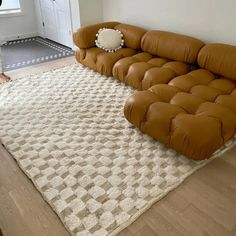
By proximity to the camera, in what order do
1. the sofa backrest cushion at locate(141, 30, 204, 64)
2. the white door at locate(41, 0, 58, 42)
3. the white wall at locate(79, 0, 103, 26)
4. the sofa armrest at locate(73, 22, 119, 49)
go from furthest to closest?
1. the white door at locate(41, 0, 58, 42)
2. the white wall at locate(79, 0, 103, 26)
3. the sofa armrest at locate(73, 22, 119, 49)
4. the sofa backrest cushion at locate(141, 30, 204, 64)

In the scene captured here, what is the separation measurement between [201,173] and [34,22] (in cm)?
464

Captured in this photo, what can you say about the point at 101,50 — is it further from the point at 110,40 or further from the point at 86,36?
the point at 86,36

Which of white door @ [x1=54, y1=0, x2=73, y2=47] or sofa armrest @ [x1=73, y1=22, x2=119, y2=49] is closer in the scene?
sofa armrest @ [x1=73, y1=22, x2=119, y2=49]

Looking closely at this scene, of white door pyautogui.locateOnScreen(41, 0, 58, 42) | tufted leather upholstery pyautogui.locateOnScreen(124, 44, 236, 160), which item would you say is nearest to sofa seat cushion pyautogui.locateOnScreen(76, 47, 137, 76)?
tufted leather upholstery pyautogui.locateOnScreen(124, 44, 236, 160)

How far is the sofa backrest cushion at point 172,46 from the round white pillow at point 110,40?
13.3 inches

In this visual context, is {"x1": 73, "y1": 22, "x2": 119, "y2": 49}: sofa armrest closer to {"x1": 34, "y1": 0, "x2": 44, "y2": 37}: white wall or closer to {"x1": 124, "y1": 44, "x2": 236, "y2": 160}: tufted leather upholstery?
{"x1": 124, "y1": 44, "x2": 236, "y2": 160}: tufted leather upholstery

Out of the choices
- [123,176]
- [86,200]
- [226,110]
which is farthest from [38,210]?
[226,110]

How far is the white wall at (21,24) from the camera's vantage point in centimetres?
494

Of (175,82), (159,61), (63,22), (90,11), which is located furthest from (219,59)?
(63,22)

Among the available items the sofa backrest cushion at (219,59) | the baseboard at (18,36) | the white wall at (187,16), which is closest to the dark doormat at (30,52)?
the baseboard at (18,36)

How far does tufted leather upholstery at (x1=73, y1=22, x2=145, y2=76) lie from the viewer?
3.22 metres

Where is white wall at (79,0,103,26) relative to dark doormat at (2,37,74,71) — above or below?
above

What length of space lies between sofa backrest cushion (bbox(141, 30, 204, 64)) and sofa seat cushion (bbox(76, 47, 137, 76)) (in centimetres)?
28

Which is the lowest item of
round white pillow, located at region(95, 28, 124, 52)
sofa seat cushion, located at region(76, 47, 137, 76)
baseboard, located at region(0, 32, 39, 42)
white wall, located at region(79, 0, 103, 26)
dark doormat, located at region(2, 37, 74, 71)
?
dark doormat, located at region(2, 37, 74, 71)
